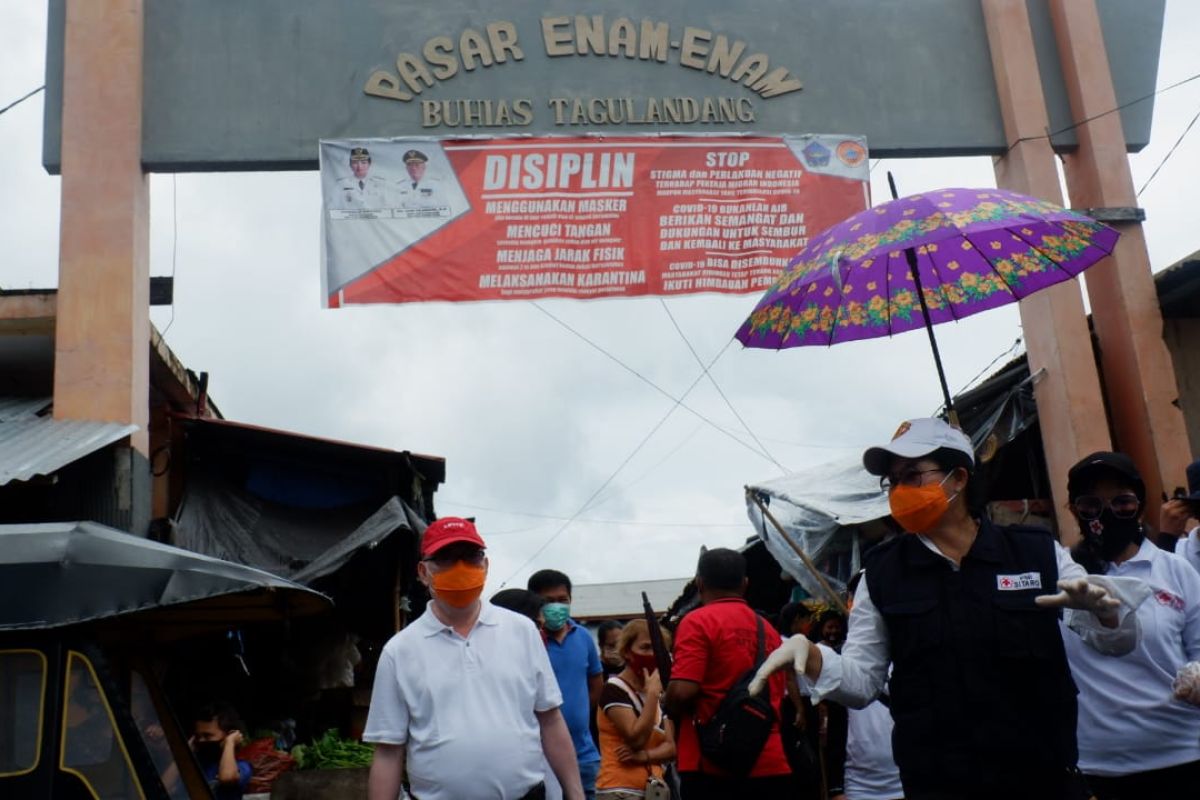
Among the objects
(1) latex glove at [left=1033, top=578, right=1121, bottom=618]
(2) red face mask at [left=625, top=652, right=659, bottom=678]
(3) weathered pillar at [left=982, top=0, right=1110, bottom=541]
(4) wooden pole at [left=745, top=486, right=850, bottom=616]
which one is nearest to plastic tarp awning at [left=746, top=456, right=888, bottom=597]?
(4) wooden pole at [left=745, top=486, right=850, bottom=616]

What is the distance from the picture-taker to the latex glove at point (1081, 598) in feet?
11.2

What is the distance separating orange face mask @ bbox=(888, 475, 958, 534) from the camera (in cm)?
382

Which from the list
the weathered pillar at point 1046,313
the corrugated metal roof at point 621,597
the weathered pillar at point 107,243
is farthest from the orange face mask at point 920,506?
the corrugated metal roof at point 621,597

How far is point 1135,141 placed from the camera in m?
11.2

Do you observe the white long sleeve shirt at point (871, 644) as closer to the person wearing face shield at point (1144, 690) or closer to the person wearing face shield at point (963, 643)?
the person wearing face shield at point (963, 643)

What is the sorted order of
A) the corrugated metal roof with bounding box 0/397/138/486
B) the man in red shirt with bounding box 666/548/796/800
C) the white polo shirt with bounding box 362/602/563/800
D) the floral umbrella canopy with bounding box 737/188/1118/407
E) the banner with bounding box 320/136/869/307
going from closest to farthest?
the white polo shirt with bounding box 362/602/563/800, the man in red shirt with bounding box 666/548/796/800, the floral umbrella canopy with bounding box 737/188/1118/407, the corrugated metal roof with bounding box 0/397/138/486, the banner with bounding box 320/136/869/307

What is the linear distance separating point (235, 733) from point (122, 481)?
296 centimetres

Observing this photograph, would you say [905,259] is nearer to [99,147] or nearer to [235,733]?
[235,733]

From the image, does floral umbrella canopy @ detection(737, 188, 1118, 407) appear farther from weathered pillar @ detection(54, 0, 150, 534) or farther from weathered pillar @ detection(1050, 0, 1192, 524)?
weathered pillar @ detection(54, 0, 150, 534)

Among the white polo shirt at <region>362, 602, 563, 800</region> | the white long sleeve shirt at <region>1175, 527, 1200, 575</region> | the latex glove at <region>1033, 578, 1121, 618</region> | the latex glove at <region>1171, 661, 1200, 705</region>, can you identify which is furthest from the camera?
the white long sleeve shirt at <region>1175, 527, 1200, 575</region>

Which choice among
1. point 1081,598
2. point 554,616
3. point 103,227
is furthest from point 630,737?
point 103,227

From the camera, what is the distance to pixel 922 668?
3701 mm

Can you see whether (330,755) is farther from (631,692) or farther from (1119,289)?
(1119,289)

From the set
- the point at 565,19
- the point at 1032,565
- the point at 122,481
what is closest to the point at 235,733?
the point at 122,481
